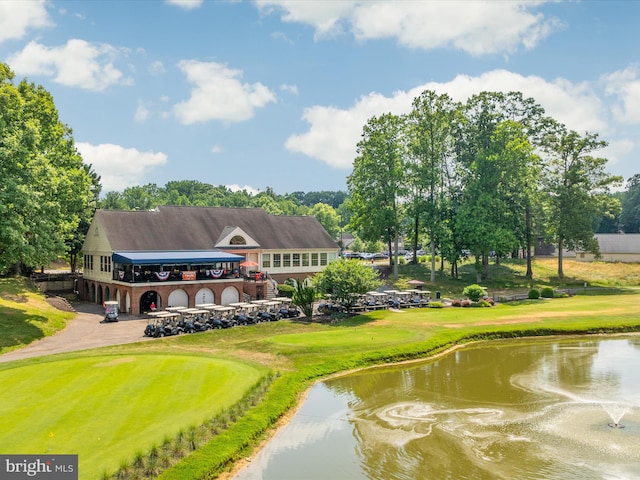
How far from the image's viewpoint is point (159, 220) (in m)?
51.7

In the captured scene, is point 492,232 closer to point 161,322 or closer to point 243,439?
point 161,322

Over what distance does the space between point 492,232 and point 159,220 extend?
35.6 meters

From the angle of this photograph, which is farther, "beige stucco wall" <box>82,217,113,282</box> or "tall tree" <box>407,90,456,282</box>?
"tall tree" <box>407,90,456,282</box>

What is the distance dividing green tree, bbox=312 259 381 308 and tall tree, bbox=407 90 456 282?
72.6ft

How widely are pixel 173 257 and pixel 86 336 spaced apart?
38.2ft

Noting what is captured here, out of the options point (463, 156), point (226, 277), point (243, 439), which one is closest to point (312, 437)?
point (243, 439)

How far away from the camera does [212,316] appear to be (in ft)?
123

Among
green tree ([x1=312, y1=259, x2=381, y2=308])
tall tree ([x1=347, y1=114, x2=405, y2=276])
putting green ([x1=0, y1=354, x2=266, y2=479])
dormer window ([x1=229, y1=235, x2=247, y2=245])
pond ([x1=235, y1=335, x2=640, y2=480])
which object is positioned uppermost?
tall tree ([x1=347, y1=114, x2=405, y2=276])

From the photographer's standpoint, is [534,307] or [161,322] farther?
[534,307]

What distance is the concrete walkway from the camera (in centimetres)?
2938

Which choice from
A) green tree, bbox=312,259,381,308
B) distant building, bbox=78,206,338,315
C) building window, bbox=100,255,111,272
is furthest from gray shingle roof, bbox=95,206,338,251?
green tree, bbox=312,259,381,308

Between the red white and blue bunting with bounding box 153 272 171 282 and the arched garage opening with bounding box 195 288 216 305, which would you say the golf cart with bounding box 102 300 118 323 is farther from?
the arched garage opening with bounding box 195 288 216 305

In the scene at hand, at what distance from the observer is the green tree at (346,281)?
136 ft

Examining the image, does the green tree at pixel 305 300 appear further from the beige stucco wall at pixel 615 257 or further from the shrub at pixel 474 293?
the beige stucco wall at pixel 615 257
